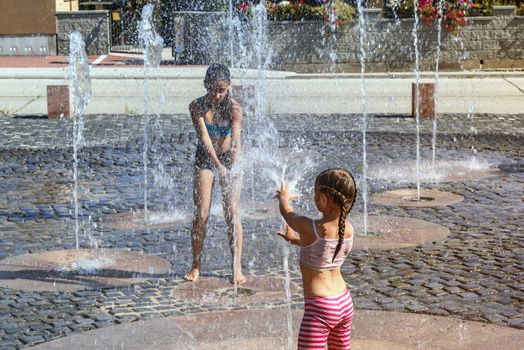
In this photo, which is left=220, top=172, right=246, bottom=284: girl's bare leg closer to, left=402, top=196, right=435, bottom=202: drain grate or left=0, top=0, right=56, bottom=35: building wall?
left=402, top=196, right=435, bottom=202: drain grate

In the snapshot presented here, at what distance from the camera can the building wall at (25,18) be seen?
110ft

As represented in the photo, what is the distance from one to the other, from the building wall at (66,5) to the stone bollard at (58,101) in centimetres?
1629

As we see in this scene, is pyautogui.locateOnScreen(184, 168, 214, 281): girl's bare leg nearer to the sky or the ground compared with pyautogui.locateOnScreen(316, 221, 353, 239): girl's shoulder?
nearer to the ground

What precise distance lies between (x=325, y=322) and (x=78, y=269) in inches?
154

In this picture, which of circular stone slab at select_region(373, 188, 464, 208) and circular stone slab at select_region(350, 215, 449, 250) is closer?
circular stone slab at select_region(350, 215, 449, 250)

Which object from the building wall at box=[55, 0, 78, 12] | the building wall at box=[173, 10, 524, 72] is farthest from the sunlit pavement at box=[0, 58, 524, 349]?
the building wall at box=[55, 0, 78, 12]

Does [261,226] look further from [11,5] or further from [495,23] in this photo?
[11,5]

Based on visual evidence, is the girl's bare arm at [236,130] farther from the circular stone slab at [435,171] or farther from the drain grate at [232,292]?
the circular stone slab at [435,171]

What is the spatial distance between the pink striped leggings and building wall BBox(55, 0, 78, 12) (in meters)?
30.5

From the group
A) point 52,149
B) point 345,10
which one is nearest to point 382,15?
point 345,10

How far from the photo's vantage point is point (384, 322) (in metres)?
7.05

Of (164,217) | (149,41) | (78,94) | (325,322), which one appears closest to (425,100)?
(78,94)

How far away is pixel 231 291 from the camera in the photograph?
7.89 metres

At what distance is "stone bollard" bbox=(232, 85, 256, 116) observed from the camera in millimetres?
18766
